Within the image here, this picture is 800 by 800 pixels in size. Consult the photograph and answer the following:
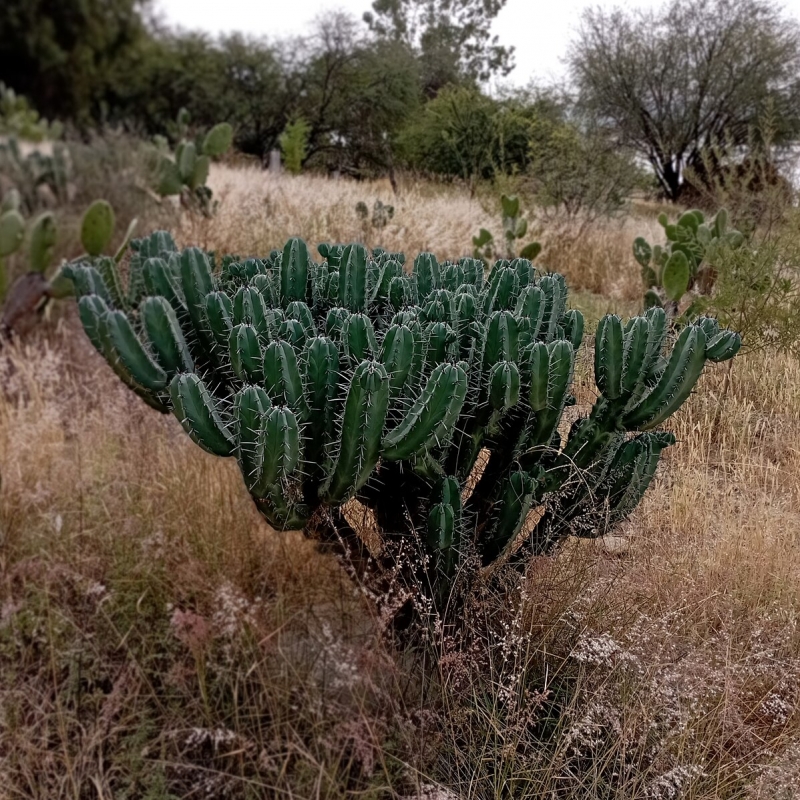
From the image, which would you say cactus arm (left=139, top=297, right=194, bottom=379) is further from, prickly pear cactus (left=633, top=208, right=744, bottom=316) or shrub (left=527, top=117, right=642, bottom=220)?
shrub (left=527, top=117, right=642, bottom=220)

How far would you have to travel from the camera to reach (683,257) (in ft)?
12.4

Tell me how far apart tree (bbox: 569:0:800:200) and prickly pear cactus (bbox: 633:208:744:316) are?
0.62m

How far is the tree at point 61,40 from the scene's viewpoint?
1.80 meters

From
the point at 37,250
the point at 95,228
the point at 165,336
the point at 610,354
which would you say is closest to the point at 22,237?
the point at 37,250

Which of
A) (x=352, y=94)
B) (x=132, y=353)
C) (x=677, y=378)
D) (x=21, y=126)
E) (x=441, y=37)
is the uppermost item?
(x=441, y=37)

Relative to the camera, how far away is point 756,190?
16.0 feet

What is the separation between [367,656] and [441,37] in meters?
3.45

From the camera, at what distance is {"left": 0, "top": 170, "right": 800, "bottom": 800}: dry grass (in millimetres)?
1874

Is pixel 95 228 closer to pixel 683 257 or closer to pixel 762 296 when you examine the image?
pixel 683 257

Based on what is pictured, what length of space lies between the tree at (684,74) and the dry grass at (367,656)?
103 inches

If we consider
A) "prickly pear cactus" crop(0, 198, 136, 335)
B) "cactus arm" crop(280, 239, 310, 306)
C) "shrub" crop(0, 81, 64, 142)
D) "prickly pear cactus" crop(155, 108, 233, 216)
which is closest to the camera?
"cactus arm" crop(280, 239, 310, 306)

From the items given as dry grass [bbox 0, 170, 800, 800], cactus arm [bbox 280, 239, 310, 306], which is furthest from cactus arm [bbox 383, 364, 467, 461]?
cactus arm [bbox 280, 239, 310, 306]

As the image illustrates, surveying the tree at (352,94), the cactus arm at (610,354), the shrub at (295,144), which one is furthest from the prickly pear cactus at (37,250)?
the cactus arm at (610,354)

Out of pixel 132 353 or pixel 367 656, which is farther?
pixel 367 656
